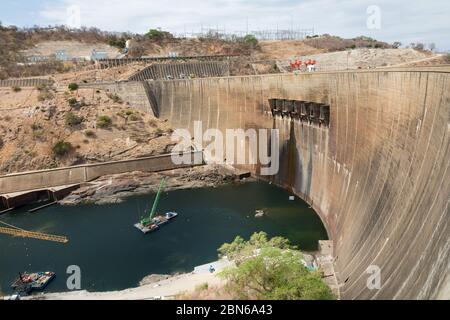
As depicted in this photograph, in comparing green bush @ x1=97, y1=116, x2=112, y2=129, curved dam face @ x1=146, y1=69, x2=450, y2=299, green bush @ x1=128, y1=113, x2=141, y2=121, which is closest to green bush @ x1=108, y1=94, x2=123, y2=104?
green bush @ x1=128, y1=113, x2=141, y2=121

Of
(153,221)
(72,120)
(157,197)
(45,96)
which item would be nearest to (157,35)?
(45,96)

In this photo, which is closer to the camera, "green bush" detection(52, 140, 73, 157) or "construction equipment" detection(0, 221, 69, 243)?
"construction equipment" detection(0, 221, 69, 243)

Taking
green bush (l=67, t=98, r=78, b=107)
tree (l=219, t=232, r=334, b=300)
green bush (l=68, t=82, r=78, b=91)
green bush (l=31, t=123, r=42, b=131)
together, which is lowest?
tree (l=219, t=232, r=334, b=300)

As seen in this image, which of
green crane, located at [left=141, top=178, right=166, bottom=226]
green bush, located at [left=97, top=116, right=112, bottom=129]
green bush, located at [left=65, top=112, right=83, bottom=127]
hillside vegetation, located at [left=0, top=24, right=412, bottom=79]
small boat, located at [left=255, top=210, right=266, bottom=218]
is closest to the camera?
green crane, located at [left=141, top=178, right=166, bottom=226]

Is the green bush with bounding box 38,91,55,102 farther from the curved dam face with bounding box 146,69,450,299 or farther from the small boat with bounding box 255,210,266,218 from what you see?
the small boat with bounding box 255,210,266,218

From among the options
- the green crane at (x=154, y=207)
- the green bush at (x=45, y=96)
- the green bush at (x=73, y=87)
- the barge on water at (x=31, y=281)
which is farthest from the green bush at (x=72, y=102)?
the barge on water at (x=31, y=281)

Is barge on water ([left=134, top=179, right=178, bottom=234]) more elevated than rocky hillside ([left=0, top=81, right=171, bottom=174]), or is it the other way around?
rocky hillside ([left=0, top=81, right=171, bottom=174])

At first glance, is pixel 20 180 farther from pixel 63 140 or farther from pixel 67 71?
pixel 67 71
